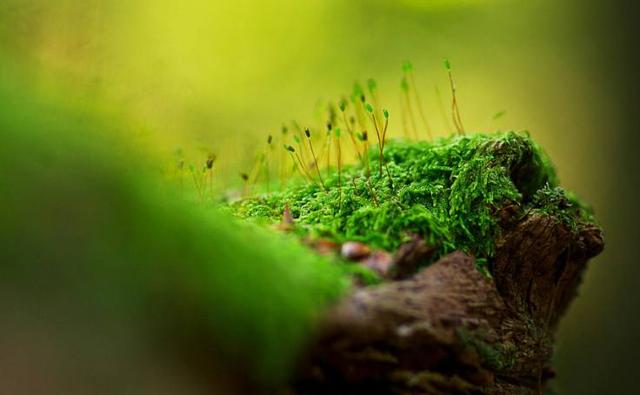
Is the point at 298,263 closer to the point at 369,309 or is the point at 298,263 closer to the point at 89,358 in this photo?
the point at 369,309

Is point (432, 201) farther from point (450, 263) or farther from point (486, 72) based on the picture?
point (486, 72)

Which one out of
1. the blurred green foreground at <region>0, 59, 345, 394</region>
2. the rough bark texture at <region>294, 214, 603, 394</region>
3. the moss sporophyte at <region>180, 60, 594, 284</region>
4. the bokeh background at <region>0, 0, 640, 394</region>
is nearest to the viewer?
the blurred green foreground at <region>0, 59, 345, 394</region>

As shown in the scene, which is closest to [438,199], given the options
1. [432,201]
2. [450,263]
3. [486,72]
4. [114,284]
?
[432,201]

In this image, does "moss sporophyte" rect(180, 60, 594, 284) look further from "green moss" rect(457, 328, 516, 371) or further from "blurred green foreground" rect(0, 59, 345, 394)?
"blurred green foreground" rect(0, 59, 345, 394)

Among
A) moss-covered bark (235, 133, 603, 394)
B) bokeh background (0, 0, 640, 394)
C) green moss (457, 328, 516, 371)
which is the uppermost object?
bokeh background (0, 0, 640, 394)

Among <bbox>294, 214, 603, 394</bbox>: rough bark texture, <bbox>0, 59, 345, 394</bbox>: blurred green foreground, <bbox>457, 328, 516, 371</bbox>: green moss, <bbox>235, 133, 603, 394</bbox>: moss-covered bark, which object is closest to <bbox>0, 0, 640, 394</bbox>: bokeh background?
<bbox>235, 133, 603, 394</bbox>: moss-covered bark

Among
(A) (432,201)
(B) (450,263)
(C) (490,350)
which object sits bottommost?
(C) (490,350)

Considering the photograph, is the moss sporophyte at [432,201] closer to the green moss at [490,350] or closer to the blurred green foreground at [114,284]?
the green moss at [490,350]

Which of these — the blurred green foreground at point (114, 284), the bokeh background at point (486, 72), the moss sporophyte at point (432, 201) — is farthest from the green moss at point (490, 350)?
the bokeh background at point (486, 72)
